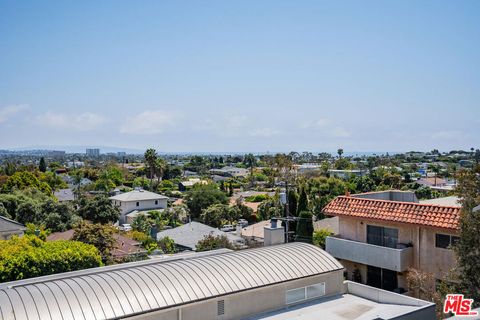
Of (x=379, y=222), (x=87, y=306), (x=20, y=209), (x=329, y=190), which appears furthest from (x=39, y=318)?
(x=329, y=190)

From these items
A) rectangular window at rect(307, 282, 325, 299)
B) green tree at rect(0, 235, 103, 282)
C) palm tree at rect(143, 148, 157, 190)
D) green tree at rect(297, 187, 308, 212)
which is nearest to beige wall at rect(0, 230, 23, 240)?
green tree at rect(0, 235, 103, 282)

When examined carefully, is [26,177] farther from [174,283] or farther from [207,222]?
[174,283]

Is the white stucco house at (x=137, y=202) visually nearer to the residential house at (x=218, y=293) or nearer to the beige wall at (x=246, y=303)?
the residential house at (x=218, y=293)

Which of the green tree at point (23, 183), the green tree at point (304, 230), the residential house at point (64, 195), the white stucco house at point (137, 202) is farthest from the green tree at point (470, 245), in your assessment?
the residential house at point (64, 195)

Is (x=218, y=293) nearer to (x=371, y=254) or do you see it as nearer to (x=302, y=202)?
(x=371, y=254)

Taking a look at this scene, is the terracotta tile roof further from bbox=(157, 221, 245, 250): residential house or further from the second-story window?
bbox=(157, 221, 245, 250): residential house
